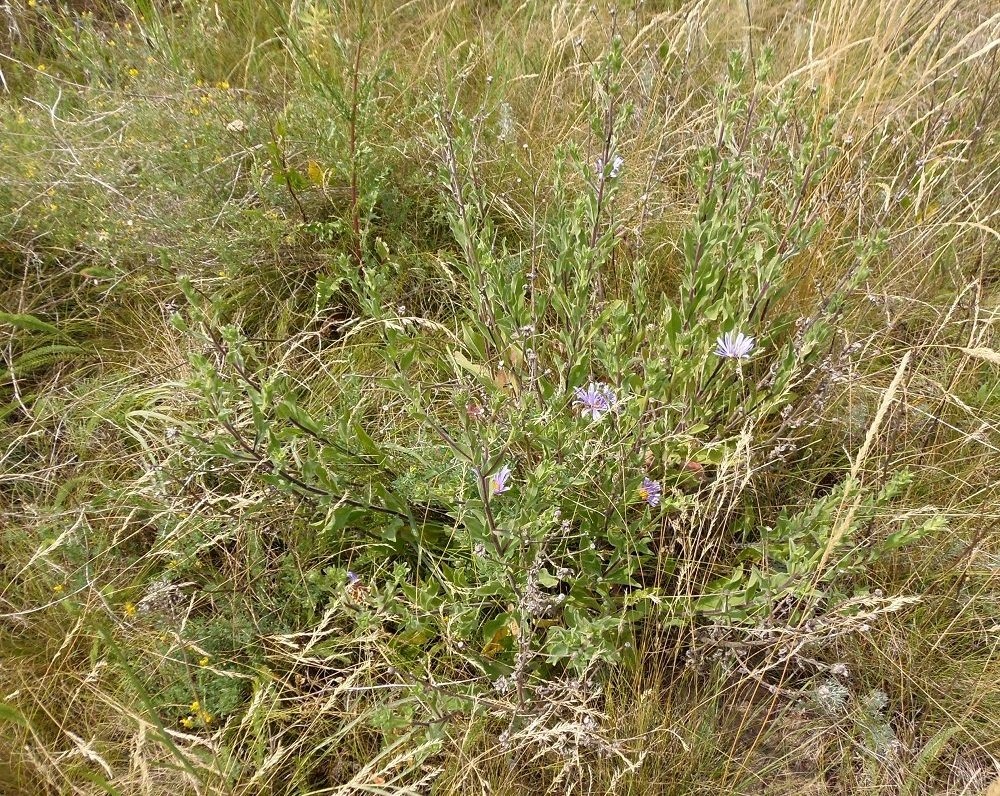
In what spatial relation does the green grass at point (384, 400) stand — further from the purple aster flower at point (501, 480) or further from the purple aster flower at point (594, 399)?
the purple aster flower at point (594, 399)

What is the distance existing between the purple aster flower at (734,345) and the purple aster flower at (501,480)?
55 cm

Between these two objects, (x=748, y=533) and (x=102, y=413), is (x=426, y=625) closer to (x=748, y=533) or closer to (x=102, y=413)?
(x=748, y=533)

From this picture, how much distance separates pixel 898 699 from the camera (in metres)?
1.67

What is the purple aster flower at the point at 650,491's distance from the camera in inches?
69.2

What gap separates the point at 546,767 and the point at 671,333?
3.16 feet

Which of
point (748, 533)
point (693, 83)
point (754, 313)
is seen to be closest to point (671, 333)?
point (754, 313)

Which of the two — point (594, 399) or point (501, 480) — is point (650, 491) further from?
point (501, 480)

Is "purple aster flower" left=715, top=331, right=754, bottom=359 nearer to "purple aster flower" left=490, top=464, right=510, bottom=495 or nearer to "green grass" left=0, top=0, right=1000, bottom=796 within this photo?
"green grass" left=0, top=0, right=1000, bottom=796

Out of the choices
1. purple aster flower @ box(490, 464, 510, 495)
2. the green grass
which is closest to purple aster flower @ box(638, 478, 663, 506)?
the green grass

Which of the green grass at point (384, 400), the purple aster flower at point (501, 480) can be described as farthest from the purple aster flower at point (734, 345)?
the purple aster flower at point (501, 480)

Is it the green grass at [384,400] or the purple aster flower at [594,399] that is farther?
the purple aster flower at [594,399]

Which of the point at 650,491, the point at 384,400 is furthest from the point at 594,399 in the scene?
the point at 384,400

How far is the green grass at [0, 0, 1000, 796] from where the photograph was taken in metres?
1.59

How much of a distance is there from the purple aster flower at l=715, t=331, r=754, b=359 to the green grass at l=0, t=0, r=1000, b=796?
0.81ft
